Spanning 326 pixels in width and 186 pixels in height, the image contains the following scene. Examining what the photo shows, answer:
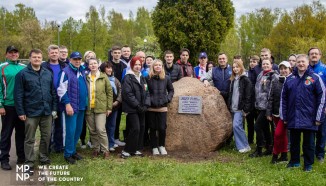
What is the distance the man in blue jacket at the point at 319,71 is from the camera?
6.48 meters

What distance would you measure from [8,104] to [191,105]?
3611 millimetres

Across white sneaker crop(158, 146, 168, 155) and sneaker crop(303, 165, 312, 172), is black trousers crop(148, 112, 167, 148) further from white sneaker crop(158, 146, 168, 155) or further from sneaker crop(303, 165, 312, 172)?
sneaker crop(303, 165, 312, 172)

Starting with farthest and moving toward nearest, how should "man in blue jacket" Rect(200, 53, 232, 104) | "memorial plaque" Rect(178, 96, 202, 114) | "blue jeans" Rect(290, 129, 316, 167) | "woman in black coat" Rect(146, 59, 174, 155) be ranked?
"man in blue jacket" Rect(200, 53, 232, 104)
"memorial plaque" Rect(178, 96, 202, 114)
"woman in black coat" Rect(146, 59, 174, 155)
"blue jeans" Rect(290, 129, 316, 167)

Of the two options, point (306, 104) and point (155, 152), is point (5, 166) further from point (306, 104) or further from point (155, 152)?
point (306, 104)

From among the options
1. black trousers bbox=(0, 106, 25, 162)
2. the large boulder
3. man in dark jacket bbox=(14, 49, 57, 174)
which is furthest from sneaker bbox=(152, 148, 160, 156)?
black trousers bbox=(0, 106, 25, 162)

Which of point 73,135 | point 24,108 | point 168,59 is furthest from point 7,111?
point 168,59

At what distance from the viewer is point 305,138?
5883 millimetres

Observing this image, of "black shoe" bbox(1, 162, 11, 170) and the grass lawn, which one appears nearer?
the grass lawn

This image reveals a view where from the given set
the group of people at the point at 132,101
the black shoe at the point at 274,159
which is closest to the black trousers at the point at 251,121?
the group of people at the point at 132,101

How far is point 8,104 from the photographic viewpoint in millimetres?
6016

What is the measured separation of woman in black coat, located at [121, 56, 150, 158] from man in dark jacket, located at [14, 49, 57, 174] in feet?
4.70

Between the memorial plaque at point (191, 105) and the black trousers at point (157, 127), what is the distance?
47 cm

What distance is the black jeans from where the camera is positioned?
688cm

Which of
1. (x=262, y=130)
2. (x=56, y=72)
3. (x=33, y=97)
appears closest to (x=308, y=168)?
(x=262, y=130)
